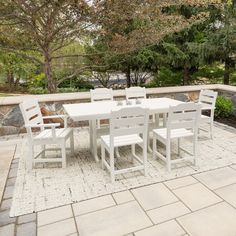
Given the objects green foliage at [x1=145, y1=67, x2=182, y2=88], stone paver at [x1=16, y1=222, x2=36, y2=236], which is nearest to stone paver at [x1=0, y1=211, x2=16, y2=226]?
stone paver at [x1=16, y1=222, x2=36, y2=236]

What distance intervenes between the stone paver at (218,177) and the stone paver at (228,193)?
0.06 metres

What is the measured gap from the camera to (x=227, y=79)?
24.4ft

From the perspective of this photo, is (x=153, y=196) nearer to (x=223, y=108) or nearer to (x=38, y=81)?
(x=223, y=108)

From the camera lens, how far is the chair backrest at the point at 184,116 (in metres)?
2.94

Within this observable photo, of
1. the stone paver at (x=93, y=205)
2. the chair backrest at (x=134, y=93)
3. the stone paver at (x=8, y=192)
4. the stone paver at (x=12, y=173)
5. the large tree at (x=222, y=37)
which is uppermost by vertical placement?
the large tree at (x=222, y=37)

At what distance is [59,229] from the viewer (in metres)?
2.09

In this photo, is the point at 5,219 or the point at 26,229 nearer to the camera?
the point at 26,229

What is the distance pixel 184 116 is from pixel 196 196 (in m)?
0.97

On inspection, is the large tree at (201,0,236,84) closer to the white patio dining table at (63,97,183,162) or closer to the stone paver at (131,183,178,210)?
the white patio dining table at (63,97,183,162)

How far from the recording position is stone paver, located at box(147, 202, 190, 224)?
220 centimetres

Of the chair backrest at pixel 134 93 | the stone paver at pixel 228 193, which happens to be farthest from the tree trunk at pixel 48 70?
the stone paver at pixel 228 193

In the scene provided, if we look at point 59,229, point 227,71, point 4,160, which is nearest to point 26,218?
point 59,229

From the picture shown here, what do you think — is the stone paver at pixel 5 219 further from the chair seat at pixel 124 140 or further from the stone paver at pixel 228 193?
the stone paver at pixel 228 193

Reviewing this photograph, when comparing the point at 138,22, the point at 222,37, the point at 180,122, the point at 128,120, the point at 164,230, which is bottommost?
the point at 164,230
